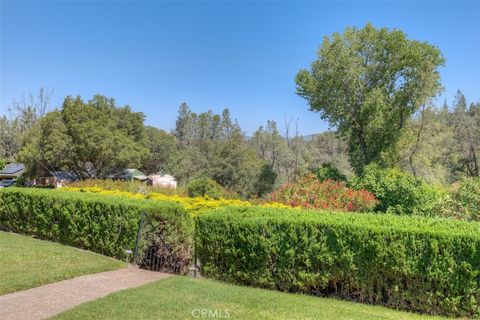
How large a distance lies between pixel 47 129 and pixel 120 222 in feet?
84.8

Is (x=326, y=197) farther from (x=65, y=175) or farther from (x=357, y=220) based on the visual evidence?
(x=65, y=175)

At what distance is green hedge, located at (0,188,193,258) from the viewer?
23.2ft

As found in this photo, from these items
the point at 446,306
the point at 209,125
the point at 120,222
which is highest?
the point at 209,125

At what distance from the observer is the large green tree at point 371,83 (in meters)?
22.7

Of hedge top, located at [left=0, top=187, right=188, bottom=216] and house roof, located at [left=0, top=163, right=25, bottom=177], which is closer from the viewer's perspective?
→ hedge top, located at [left=0, top=187, right=188, bottom=216]

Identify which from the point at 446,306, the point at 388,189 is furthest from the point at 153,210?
the point at 388,189

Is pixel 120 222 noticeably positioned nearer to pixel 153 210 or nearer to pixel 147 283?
pixel 153 210

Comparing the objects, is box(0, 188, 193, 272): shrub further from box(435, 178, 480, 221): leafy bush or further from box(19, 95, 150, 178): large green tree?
box(19, 95, 150, 178): large green tree

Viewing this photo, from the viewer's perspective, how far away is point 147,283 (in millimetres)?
5684

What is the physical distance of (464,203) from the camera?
32.8 ft

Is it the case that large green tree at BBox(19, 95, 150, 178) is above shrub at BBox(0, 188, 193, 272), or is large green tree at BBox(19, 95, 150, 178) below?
above
